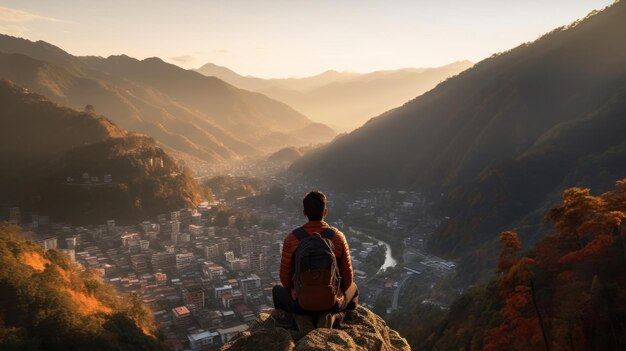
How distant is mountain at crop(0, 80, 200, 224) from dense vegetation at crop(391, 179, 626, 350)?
179 feet

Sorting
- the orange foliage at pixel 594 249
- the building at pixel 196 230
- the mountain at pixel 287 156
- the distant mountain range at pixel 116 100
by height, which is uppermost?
the distant mountain range at pixel 116 100

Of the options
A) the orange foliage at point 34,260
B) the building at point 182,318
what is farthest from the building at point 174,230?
the orange foliage at point 34,260

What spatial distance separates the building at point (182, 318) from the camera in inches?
1312

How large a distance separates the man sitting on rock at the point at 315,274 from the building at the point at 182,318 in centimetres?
3091

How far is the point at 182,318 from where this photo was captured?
33.8 meters

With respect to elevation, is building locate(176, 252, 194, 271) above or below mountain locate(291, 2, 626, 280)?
below

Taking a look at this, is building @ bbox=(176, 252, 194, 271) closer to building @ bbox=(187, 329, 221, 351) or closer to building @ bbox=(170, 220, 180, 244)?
building @ bbox=(170, 220, 180, 244)

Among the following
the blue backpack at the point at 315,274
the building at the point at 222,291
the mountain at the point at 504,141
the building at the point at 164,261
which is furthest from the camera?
the mountain at the point at 504,141

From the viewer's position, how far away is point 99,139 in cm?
7212

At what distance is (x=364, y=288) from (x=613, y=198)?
89.1 feet

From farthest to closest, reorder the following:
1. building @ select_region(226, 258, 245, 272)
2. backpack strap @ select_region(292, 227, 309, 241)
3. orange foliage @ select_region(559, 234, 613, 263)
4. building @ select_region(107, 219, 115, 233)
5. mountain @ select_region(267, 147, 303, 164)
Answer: mountain @ select_region(267, 147, 303, 164)
building @ select_region(107, 219, 115, 233)
building @ select_region(226, 258, 245, 272)
orange foliage @ select_region(559, 234, 613, 263)
backpack strap @ select_region(292, 227, 309, 241)

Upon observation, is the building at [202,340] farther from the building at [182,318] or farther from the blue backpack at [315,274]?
the blue backpack at [315,274]

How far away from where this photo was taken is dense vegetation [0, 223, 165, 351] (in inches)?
868

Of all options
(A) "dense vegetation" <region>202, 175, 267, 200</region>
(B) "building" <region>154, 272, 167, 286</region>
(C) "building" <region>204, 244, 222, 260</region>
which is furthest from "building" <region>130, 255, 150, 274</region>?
(A) "dense vegetation" <region>202, 175, 267, 200</region>
